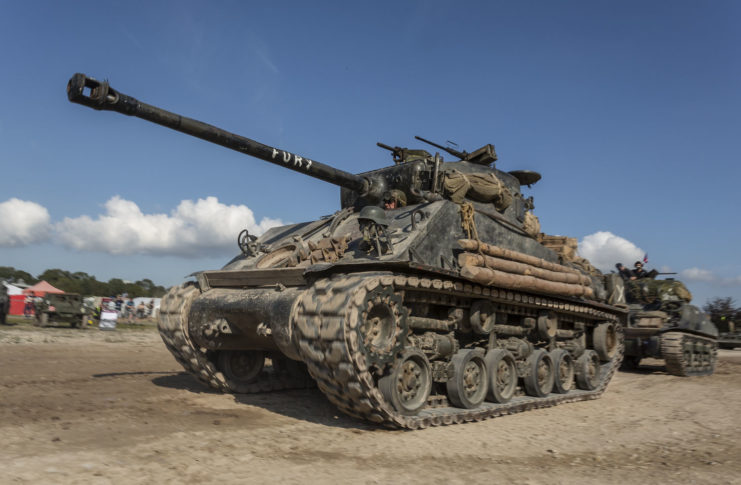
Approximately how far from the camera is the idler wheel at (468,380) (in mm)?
8281

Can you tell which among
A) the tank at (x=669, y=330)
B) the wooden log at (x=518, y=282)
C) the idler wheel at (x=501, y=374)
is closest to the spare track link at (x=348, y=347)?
the wooden log at (x=518, y=282)

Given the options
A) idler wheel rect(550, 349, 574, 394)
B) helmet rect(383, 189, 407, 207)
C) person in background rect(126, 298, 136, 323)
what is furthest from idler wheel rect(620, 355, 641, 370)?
person in background rect(126, 298, 136, 323)

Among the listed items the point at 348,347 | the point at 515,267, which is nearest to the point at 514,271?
the point at 515,267

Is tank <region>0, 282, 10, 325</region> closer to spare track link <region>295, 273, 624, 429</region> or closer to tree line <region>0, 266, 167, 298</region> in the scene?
spare track link <region>295, 273, 624, 429</region>

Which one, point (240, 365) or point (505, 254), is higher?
point (505, 254)

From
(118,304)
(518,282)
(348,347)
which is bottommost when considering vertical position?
(348,347)

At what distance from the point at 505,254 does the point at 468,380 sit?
2033mm

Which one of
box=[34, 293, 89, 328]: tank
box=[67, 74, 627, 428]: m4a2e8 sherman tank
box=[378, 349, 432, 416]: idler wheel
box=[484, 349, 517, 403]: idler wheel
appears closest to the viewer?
box=[67, 74, 627, 428]: m4a2e8 sherman tank

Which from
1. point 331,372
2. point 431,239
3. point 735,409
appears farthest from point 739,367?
point 331,372

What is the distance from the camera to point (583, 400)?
11.2 meters

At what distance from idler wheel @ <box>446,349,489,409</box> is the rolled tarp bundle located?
1.15 meters

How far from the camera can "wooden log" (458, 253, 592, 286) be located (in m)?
8.41

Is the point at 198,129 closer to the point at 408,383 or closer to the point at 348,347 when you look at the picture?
the point at 348,347

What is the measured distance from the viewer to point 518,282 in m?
8.93
